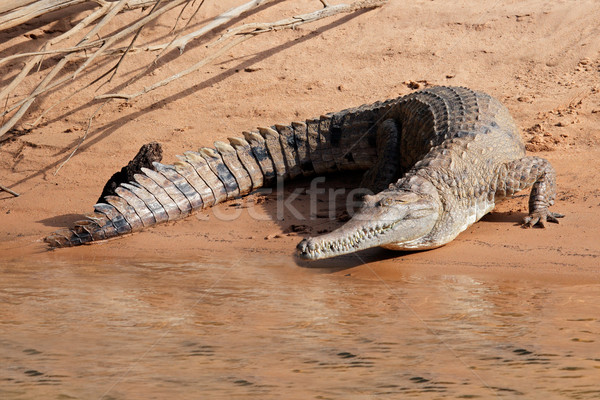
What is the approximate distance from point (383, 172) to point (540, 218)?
1.60m

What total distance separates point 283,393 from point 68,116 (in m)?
6.79

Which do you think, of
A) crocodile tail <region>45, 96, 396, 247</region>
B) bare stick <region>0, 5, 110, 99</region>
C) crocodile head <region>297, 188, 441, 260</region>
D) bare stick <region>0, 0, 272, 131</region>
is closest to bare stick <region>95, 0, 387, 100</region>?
bare stick <region>0, 0, 272, 131</region>

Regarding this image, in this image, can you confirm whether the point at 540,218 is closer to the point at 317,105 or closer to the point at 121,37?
the point at 317,105

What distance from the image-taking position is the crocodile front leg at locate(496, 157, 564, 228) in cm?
547

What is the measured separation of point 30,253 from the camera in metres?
5.73

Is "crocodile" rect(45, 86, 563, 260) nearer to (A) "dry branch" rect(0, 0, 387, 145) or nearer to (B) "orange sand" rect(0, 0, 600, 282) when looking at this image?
(B) "orange sand" rect(0, 0, 600, 282)

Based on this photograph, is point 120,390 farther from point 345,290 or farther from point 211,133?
point 211,133

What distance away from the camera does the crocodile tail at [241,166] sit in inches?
240

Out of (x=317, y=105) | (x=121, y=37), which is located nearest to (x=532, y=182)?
(x=317, y=105)

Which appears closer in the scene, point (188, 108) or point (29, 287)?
point (29, 287)

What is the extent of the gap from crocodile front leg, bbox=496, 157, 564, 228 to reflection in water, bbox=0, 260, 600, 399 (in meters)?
1.33

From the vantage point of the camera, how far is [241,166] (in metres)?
6.81

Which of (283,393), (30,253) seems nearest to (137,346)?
(283,393)

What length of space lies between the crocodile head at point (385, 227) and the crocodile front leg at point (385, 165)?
3.62 feet
